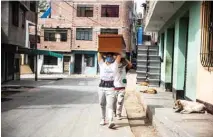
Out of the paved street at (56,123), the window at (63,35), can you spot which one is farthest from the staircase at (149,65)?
the window at (63,35)

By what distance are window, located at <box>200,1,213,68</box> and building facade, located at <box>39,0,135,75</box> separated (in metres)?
33.1

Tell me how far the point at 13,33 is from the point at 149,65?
8.31 metres

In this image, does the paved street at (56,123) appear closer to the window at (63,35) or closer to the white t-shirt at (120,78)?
the white t-shirt at (120,78)

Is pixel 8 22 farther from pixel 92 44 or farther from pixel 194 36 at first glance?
pixel 92 44

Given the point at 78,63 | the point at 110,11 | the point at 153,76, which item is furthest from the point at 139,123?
the point at 78,63

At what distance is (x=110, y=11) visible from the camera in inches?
1638

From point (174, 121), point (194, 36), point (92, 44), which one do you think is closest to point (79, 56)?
point (92, 44)

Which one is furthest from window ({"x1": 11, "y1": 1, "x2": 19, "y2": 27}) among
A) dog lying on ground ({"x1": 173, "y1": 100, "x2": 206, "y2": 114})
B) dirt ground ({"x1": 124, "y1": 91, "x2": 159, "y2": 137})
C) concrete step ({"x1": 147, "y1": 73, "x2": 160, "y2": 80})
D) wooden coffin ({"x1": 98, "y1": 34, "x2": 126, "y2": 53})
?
dog lying on ground ({"x1": 173, "y1": 100, "x2": 206, "y2": 114})

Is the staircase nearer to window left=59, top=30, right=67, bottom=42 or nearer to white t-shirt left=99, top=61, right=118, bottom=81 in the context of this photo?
white t-shirt left=99, top=61, right=118, bottom=81

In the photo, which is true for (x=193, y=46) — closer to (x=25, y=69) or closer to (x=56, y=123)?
(x=56, y=123)

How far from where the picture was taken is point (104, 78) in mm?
7367

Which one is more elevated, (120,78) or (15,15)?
(15,15)

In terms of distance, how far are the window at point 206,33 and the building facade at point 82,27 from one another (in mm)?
33086

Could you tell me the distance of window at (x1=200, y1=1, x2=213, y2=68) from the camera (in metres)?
7.75
